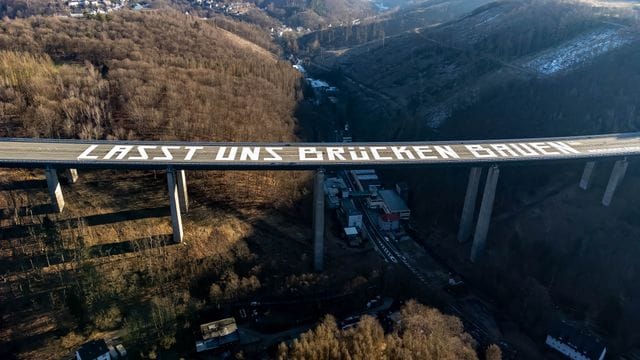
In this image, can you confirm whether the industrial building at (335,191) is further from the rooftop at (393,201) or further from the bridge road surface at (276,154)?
the bridge road surface at (276,154)

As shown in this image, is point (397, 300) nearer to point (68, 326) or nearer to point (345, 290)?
point (345, 290)

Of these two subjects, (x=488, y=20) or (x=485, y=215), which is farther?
(x=488, y=20)

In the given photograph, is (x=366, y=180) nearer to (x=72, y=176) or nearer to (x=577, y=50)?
(x=72, y=176)

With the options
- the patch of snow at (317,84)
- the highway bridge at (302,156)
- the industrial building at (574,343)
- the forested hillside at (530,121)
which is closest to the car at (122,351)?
the highway bridge at (302,156)

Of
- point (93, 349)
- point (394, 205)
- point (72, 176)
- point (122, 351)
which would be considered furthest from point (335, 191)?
point (93, 349)

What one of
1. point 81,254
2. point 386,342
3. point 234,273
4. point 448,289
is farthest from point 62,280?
point 448,289
